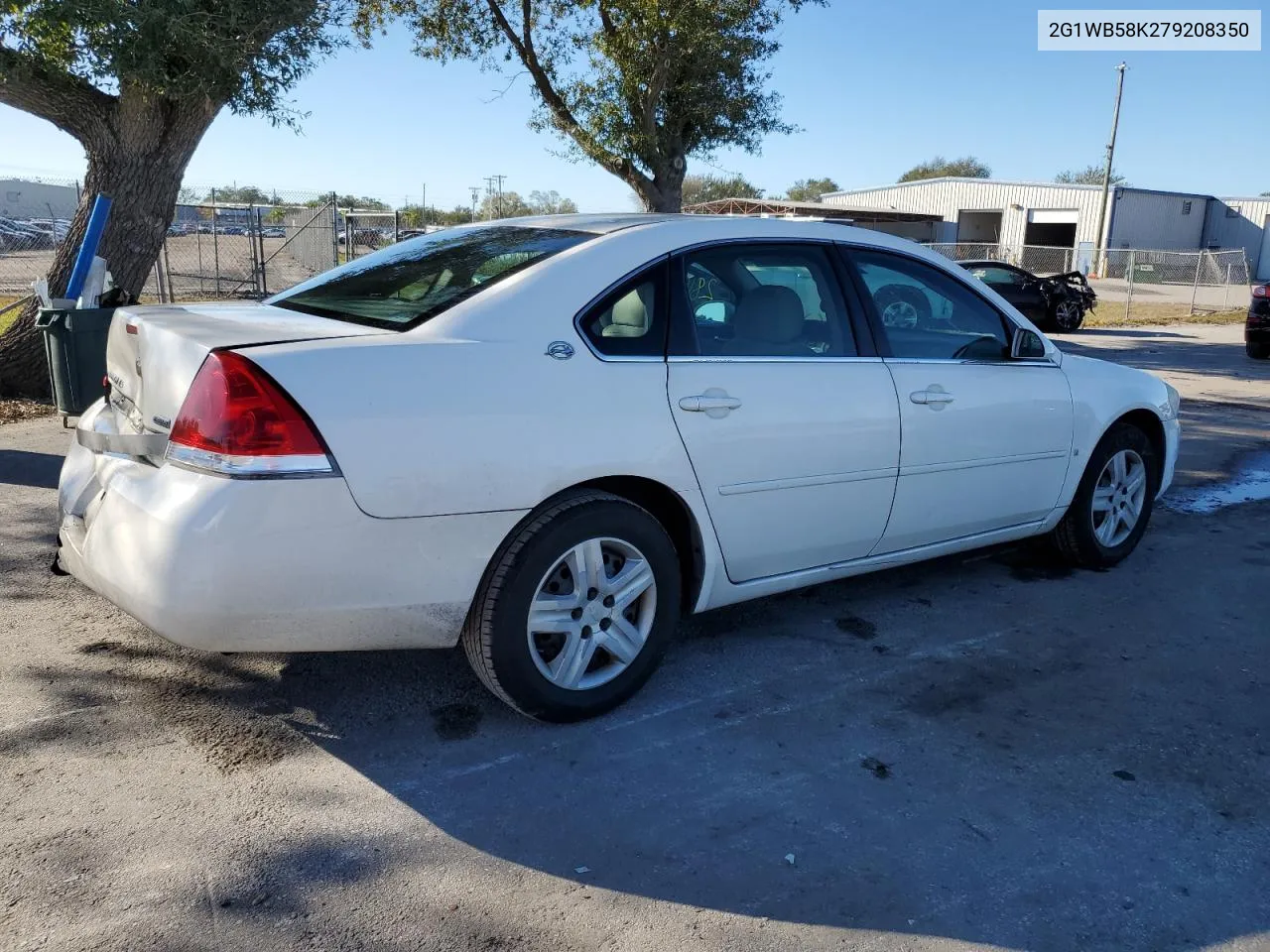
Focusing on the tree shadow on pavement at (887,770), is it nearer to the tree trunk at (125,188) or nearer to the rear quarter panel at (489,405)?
the rear quarter panel at (489,405)

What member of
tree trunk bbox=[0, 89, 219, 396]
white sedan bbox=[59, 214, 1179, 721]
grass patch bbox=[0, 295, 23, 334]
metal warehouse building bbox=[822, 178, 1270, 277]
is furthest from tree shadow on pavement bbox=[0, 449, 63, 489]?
metal warehouse building bbox=[822, 178, 1270, 277]

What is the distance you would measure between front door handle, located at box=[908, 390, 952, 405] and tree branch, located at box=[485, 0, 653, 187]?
43.3ft

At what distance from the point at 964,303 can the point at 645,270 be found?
1.72 metres

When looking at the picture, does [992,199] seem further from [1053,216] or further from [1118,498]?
[1118,498]

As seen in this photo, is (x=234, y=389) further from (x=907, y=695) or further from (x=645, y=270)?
(x=907, y=695)

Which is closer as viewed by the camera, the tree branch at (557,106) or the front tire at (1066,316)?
the tree branch at (557,106)

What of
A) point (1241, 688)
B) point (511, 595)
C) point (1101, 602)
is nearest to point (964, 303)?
point (1101, 602)

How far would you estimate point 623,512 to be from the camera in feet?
10.7

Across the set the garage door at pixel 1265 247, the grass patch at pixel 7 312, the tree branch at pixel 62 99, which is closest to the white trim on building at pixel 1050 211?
the garage door at pixel 1265 247

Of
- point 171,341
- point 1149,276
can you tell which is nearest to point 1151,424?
point 171,341

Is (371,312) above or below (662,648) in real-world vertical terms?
above

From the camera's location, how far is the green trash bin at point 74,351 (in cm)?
638

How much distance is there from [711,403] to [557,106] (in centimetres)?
1463

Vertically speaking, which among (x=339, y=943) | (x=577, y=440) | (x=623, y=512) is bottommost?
(x=339, y=943)
